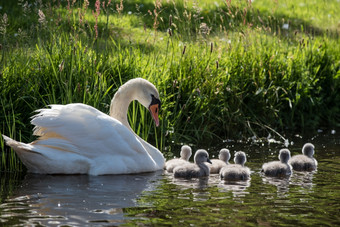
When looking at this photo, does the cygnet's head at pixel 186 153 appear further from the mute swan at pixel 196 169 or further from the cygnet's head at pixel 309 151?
the cygnet's head at pixel 309 151


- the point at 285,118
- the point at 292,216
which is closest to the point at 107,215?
the point at 292,216

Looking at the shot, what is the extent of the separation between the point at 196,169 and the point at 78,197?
163 cm

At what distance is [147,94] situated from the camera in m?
8.29

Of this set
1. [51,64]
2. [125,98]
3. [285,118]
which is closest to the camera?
[125,98]

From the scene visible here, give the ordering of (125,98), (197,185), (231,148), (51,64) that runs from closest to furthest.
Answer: (197,185) < (125,98) < (51,64) < (231,148)

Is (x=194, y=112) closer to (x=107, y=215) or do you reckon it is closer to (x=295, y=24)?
(x=107, y=215)

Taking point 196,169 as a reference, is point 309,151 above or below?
above

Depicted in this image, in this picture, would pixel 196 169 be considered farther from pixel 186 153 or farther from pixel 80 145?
pixel 80 145

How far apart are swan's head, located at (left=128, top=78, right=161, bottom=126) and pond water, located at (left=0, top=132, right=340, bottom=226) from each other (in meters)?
0.85

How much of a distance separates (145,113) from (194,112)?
772mm

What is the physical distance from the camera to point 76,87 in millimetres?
8539

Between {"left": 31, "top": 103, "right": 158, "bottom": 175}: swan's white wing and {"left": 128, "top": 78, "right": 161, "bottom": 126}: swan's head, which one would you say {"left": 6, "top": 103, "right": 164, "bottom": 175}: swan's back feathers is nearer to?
{"left": 31, "top": 103, "right": 158, "bottom": 175}: swan's white wing

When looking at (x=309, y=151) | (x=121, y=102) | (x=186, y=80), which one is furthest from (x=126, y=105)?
(x=309, y=151)

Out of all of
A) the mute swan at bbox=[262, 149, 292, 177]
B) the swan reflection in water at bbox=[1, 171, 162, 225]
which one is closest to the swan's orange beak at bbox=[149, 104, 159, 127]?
the swan reflection in water at bbox=[1, 171, 162, 225]
